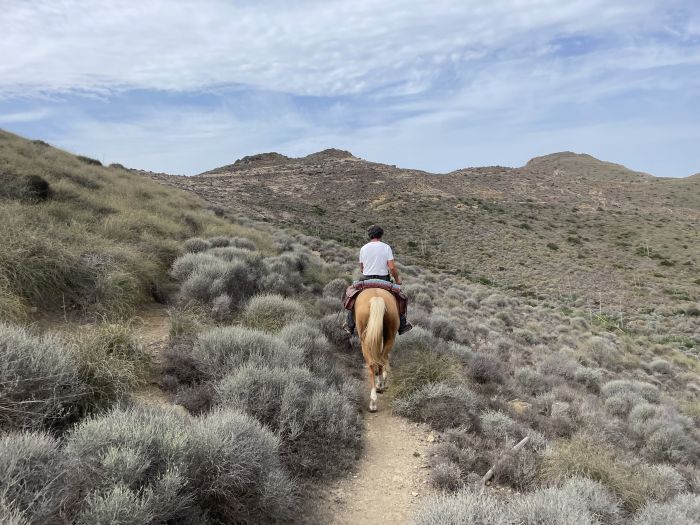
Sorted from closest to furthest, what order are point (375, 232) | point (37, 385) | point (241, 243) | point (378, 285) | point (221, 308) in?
point (37, 385) → point (378, 285) → point (375, 232) → point (221, 308) → point (241, 243)

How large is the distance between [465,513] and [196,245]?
33.8 ft

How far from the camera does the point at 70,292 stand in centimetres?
677

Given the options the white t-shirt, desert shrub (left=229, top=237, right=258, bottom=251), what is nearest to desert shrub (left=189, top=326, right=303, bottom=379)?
the white t-shirt

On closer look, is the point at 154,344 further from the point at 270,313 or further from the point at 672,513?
the point at 672,513

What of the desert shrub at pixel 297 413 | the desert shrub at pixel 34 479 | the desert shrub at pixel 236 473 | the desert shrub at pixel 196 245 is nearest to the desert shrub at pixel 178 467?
the desert shrub at pixel 236 473

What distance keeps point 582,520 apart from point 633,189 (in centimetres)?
8068

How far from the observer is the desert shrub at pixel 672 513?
11.7 ft

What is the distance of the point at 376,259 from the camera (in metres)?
7.23

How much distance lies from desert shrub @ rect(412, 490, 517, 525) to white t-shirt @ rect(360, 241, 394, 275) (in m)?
4.29

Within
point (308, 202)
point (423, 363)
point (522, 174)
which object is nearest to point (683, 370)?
point (423, 363)

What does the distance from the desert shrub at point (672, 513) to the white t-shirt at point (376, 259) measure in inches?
178

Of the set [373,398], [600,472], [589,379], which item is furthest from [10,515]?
[589,379]

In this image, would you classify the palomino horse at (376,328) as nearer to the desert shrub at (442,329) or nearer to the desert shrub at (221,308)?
the desert shrub at (221,308)

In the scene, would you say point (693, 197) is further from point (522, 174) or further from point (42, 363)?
point (42, 363)
